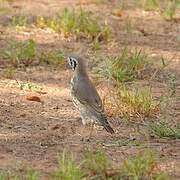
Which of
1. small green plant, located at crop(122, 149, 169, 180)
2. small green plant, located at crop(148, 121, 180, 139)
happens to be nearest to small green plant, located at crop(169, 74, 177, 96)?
small green plant, located at crop(148, 121, 180, 139)

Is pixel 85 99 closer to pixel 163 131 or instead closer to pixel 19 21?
pixel 163 131

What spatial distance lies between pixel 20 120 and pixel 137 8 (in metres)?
5.36

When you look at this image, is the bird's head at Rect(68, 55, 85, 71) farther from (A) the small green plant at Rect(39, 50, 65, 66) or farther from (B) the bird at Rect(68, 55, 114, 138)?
(A) the small green plant at Rect(39, 50, 65, 66)

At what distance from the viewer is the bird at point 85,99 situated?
7.20 metres

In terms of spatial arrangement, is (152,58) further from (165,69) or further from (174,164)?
(174,164)

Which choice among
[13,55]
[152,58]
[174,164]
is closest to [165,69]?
[152,58]

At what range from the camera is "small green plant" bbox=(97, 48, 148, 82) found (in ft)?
29.5

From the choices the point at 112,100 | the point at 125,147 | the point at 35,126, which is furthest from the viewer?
the point at 112,100

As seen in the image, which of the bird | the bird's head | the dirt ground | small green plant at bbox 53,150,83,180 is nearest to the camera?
small green plant at bbox 53,150,83,180

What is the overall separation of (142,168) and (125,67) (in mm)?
3324

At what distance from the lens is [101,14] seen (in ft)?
40.0

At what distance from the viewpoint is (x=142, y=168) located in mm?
5977

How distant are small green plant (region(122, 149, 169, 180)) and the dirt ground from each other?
8.1 inches

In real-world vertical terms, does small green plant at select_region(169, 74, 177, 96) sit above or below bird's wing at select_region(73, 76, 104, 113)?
below
